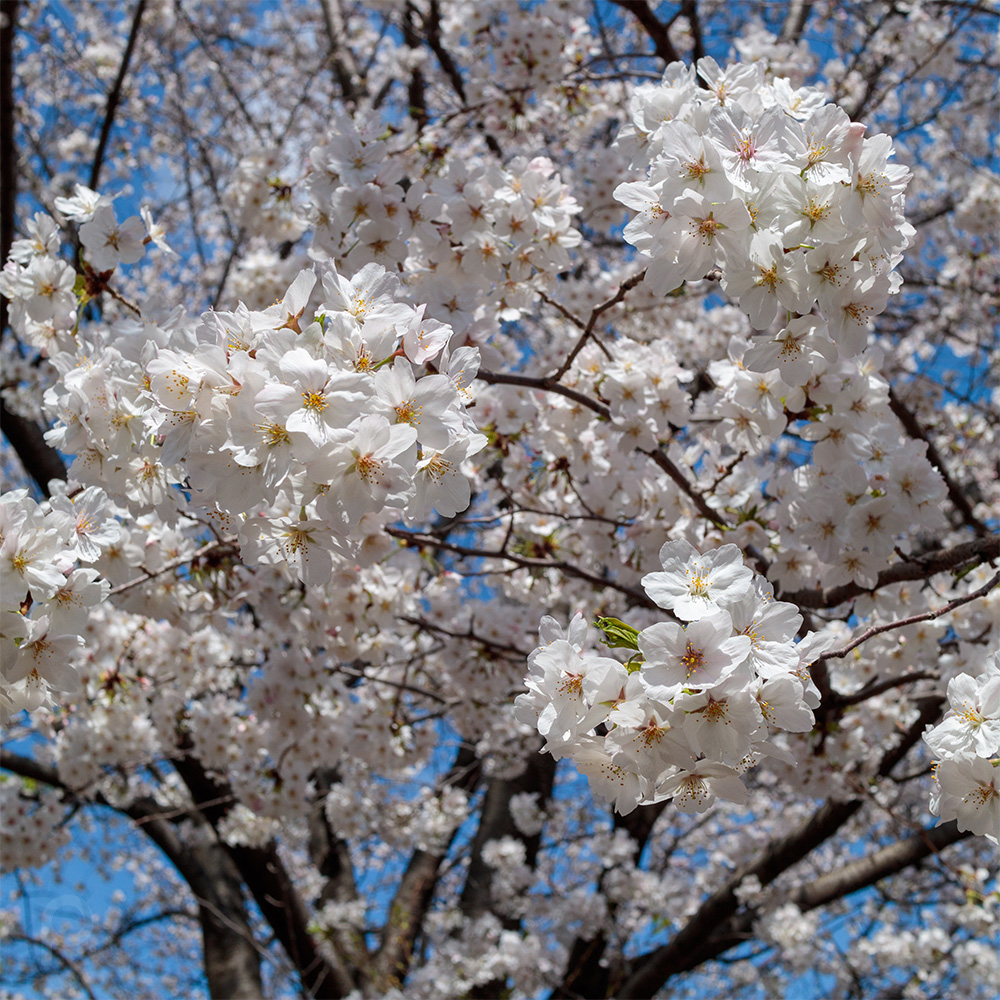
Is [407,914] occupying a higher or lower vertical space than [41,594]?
higher

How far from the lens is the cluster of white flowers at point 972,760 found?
1.29m

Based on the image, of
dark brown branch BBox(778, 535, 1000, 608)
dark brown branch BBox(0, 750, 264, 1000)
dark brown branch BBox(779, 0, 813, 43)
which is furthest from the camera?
dark brown branch BBox(779, 0, 813, 43)

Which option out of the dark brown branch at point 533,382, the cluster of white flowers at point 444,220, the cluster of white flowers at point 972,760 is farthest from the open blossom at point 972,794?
the cluster of white flowers at point 444,220

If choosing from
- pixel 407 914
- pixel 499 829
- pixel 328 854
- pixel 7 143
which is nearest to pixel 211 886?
pixel 328 854

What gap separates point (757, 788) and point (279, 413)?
7.08 meters

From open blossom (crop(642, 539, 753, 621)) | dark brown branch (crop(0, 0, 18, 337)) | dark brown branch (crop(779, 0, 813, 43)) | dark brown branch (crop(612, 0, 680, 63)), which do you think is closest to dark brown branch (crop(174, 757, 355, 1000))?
dark brown branch (crop(0, 0, 18, 337))

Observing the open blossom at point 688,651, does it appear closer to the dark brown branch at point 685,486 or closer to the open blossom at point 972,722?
the open blossom at point 972,722

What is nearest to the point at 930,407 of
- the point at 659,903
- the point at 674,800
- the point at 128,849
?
the point at 659,903

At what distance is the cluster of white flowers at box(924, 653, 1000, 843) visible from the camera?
1.29 m

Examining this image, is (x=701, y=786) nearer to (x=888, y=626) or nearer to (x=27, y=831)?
(x=888, y=626)

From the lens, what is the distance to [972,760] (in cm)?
129

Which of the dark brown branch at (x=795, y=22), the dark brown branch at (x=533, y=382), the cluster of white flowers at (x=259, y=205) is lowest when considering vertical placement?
the dark brown branch at (x=533, y=382)

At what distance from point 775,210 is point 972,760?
3.21ft

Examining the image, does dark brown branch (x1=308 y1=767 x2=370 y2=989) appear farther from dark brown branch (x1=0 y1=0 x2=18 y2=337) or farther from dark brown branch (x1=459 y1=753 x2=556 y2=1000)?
dark brown branch (x1=0 y1=0 x2=18 y2=337)
